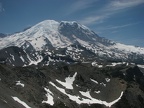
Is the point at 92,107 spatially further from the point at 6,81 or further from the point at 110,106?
the point at 6,81

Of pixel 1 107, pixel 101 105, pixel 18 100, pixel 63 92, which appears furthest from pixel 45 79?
pixel 1 107

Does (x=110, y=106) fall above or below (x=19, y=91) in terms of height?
below

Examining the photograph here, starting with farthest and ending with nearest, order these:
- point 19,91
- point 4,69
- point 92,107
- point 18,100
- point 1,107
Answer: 1. point 92,107
2. point 4,69
3. point 19,91
4. point 18,100
5. point 1,107

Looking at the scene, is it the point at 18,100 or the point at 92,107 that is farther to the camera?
the point at 92,107

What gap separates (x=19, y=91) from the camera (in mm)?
154000

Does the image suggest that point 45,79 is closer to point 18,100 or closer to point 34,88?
point 34,88

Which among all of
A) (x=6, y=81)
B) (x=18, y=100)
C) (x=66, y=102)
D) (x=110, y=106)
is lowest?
(x=110, y=106)

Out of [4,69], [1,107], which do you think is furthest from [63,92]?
[1,107]

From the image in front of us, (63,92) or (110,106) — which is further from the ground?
(63,92)

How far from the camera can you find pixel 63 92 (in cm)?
19412

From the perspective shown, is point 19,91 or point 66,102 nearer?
point 19,91

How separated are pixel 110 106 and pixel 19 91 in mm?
73403

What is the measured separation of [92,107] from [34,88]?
42961mm

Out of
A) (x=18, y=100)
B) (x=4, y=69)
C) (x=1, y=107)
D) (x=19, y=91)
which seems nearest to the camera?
(x=1, y=107)
